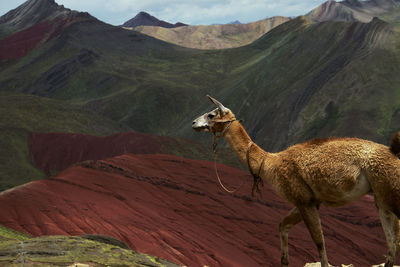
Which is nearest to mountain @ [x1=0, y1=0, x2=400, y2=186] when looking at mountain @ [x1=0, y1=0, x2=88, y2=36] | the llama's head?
mountain @ [x1=0, y1=0, x2=88, y2=36]

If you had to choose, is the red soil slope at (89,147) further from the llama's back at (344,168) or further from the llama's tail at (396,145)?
the llama's tail at (396,145)

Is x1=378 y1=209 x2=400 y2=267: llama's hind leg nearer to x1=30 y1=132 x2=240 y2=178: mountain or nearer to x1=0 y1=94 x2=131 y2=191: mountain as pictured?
x1=30 y1=132 x2=240 y2=178: mountain

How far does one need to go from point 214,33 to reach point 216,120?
18193 centimetres

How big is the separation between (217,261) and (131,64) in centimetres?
9353

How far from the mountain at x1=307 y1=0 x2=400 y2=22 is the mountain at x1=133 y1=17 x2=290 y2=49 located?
36.8 metres

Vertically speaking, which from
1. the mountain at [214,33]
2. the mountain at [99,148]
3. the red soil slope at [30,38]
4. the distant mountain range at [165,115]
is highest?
the mountain at [214,33]

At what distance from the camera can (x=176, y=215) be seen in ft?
60.9

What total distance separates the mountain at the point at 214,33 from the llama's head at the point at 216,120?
163 m

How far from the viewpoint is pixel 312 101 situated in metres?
61.0

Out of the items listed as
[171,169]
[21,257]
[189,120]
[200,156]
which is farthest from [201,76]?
[21,257]

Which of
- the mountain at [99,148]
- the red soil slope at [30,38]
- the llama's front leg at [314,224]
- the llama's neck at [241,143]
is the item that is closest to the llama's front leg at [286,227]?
the llama's front leg at [314,224]

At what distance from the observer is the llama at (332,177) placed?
6.50 m

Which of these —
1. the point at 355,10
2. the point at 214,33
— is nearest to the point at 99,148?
the point at 355,10

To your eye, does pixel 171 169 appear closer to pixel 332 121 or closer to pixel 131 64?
pixel 332 121
